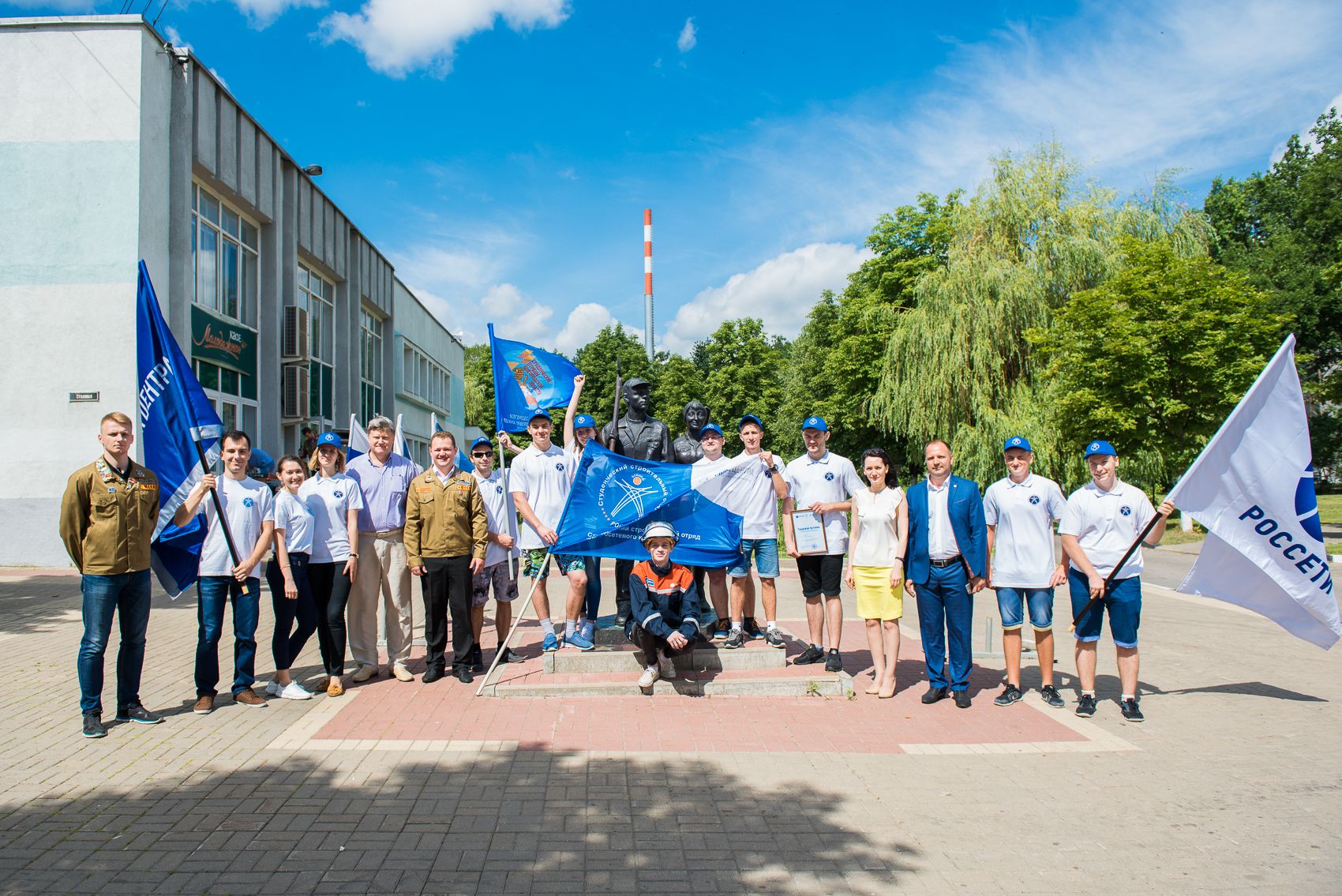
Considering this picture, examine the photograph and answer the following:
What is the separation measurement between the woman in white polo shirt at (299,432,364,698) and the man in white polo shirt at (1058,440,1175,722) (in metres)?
5.39

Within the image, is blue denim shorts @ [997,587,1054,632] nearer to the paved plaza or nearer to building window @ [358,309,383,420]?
the paved plaza

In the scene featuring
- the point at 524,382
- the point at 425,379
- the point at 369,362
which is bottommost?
the point at 524,382

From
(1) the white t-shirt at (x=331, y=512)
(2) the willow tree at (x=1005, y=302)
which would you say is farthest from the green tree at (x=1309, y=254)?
(1) the white t-shirt at (x=331, y=512)

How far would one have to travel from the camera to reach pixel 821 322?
4472 cm

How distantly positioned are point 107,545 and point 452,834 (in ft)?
10.5

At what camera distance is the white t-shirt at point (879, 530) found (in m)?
6.68

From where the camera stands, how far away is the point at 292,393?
70.7ft

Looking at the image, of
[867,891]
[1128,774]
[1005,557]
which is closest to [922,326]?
[1005,557]

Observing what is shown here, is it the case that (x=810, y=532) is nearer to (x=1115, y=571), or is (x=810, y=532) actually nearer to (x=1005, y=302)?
(x=1115, y=571)

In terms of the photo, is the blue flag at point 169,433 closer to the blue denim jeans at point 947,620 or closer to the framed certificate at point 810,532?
the framed certificate at point 810,532

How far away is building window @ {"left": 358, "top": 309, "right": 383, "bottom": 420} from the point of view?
98.8 ft

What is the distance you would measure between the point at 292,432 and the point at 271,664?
1661 cm

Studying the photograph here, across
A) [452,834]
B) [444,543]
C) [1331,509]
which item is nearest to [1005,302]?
[1331,509]

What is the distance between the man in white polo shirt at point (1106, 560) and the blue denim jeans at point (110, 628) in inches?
256
